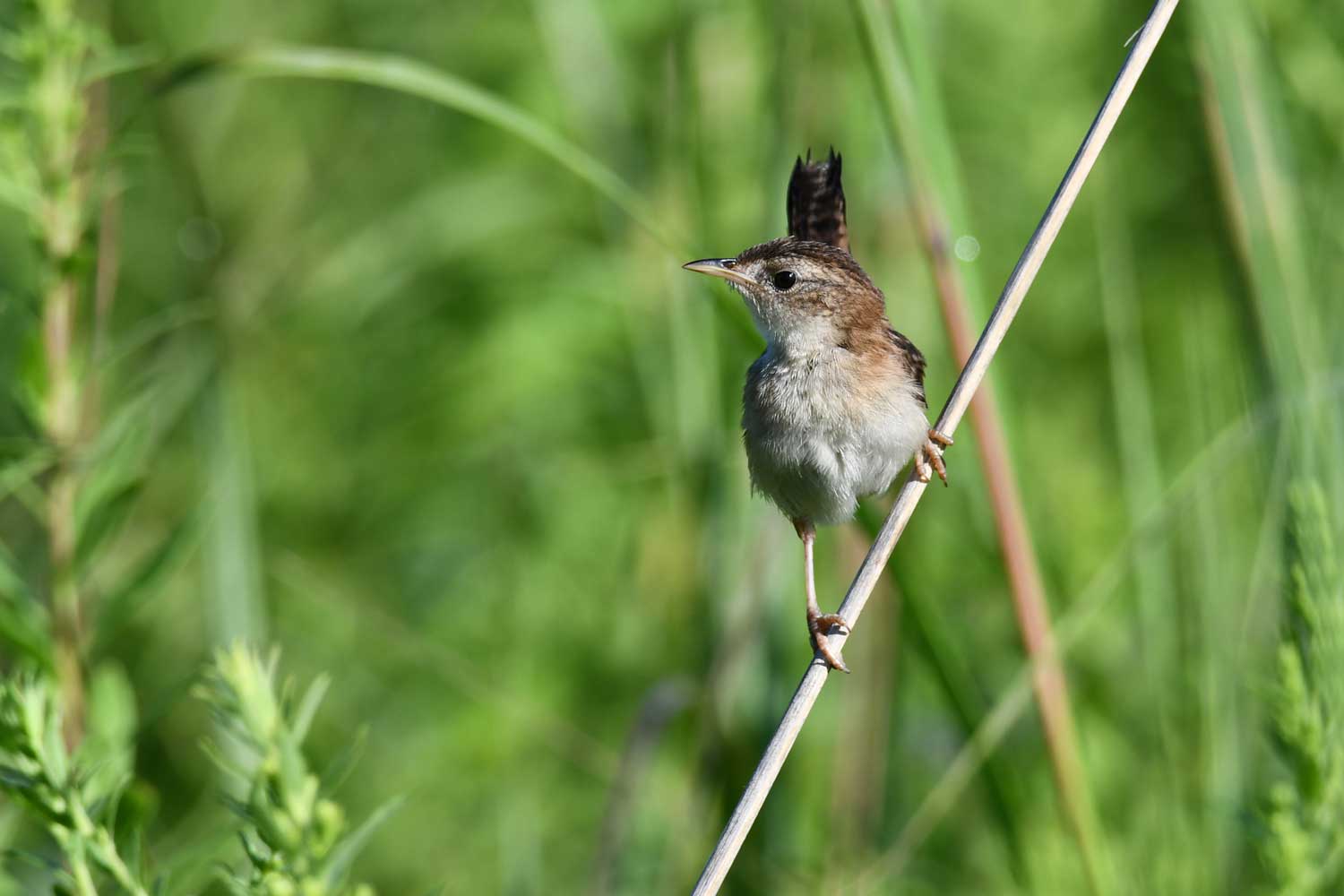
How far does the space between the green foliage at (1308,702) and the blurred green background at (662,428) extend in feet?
0.38

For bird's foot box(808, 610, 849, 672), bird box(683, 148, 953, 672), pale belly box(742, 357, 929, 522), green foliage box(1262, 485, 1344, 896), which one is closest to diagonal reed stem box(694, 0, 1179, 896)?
bird's foot box(808, 610, 849, 672)

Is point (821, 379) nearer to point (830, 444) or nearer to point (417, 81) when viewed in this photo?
point (830, 444)

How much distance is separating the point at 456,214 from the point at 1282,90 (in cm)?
250

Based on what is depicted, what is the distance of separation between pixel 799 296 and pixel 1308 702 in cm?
117

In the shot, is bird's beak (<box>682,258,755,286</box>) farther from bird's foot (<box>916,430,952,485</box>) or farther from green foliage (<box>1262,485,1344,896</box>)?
green foliage (<box>1262,485,1344,896</box>)

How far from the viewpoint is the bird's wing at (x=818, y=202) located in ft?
7.02

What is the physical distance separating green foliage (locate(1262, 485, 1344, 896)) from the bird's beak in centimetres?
99

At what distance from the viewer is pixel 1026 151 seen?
4.54 m

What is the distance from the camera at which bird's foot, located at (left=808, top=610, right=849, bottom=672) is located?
1965 mm

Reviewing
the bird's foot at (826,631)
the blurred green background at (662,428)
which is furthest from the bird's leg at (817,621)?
the blurred green background at (662,428)

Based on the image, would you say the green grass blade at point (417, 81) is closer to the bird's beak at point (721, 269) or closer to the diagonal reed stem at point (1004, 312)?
the bird's beak at point (721, 269)

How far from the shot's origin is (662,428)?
11.5 feet

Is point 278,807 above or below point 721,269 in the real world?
below

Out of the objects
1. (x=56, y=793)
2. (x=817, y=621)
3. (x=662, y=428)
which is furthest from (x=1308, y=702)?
(x=662, y=428)
